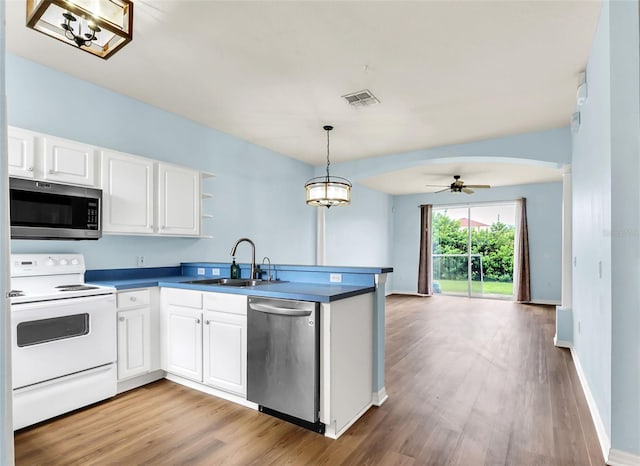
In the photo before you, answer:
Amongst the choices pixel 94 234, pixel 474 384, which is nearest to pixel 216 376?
pixel 94 234

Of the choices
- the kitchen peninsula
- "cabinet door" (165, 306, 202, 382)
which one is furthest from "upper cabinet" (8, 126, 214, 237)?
"cabinet door" (165, 306, 202, 382)

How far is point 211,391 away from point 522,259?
24.8 feet

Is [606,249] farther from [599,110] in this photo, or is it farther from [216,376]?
[216,376]

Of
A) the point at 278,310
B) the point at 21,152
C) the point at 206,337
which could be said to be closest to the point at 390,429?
the point at 278,310

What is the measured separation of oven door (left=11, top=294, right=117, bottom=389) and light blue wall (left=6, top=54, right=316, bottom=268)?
0.73 m

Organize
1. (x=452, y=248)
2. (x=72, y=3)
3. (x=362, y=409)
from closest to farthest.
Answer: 1. (x=72, y=3)
2. (x=362, y=409)
3. (x=452, y=248)

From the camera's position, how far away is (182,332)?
2.96m

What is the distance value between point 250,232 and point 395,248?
5.51 meters

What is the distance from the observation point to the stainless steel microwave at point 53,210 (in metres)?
2.48

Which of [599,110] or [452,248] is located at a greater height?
[599,110]

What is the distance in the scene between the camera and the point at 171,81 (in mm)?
3260

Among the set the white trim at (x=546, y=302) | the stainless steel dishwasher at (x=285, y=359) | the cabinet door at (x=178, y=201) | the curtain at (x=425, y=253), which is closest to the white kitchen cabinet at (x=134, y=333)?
the cabinet door at (x=178, y=201)

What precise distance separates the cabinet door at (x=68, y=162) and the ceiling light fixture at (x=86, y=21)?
107cm

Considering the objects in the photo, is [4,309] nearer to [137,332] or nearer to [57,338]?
[57,338]
